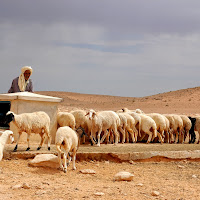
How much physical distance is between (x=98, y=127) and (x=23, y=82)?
124 inches

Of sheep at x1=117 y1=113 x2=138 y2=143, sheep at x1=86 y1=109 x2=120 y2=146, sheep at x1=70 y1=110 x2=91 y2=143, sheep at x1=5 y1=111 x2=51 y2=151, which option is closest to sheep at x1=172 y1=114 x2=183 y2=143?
sheep at x1=117 y1=113 x2=138 y2=143

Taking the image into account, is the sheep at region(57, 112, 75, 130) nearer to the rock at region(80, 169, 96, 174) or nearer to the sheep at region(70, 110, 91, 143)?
the sheep at region(70, 110, 91, 143)

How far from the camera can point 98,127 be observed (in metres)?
11.8

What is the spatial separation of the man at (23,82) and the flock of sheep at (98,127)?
5.40 feet

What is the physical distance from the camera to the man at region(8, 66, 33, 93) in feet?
39.1

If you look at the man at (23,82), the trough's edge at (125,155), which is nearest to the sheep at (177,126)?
the trough's edge at (125,155)

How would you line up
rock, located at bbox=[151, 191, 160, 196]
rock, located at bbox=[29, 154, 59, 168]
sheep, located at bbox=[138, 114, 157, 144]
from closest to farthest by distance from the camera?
rock, located at bbox=[151, 191, 160, 196], rock, located at bbox=[29, 154, 59, 168], sheep, located at bbox=[138, 114, 157, 144]

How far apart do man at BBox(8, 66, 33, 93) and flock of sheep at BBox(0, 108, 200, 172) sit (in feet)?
5.40

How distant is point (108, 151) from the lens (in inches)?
388

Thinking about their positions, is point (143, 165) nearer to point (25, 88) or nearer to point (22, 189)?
point (22, 189)

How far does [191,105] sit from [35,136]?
36684mm

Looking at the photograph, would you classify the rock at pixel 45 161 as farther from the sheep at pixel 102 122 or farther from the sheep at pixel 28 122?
the sheep at pixel 102 122

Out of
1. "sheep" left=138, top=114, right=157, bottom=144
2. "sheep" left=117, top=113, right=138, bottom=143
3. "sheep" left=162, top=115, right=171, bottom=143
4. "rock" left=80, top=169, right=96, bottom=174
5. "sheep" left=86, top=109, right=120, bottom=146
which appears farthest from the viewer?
"sheep" left=162, top=115, right=171, bottom=143

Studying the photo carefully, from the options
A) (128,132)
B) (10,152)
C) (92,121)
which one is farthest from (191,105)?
(10,152)
